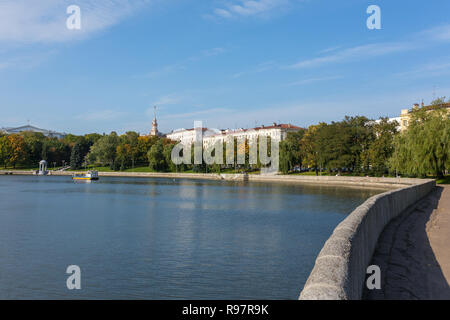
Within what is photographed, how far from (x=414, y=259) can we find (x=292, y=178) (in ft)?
287

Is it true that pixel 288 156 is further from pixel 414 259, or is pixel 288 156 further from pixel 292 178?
pixel 414 259

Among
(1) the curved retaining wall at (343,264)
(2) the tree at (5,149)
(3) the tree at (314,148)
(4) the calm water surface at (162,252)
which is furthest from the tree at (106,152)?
(1) the curved retaining wall at (343,264)

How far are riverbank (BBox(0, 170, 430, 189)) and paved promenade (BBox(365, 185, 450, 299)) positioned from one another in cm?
4273

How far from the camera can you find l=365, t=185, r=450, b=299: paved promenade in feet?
28.1

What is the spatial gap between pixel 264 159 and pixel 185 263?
94781mm

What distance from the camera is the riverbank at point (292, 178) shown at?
7046 cm

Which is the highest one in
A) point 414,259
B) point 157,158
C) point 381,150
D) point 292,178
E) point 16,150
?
point 16,150

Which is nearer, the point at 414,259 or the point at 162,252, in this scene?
the point at 414,259

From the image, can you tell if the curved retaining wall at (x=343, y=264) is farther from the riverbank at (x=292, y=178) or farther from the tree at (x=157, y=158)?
the tree at (x=157, y=158)

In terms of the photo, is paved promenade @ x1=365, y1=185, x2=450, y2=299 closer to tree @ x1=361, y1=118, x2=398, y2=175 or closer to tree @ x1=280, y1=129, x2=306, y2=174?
tree @ x1=361, y1=118, x2=398, y2=175

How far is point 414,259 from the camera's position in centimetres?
1125

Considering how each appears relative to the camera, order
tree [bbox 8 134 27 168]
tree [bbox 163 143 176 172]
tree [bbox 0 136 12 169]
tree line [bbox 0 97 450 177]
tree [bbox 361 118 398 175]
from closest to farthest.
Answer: tree line [bbox 0 97 450 177]
tree [bbox 361 118 398 175]
tree [bbox 163 143 176 172]
tree [bbox 0 136 12 169]
tree [bbox 8 134 27 168]

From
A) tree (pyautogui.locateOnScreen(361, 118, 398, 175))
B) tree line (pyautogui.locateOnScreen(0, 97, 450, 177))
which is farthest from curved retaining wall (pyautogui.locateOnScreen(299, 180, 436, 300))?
tree (pyautogui.locateOnScreen(361, 118, 398, 175))

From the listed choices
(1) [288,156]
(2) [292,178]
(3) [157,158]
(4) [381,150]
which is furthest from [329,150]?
(3) [157,158]
